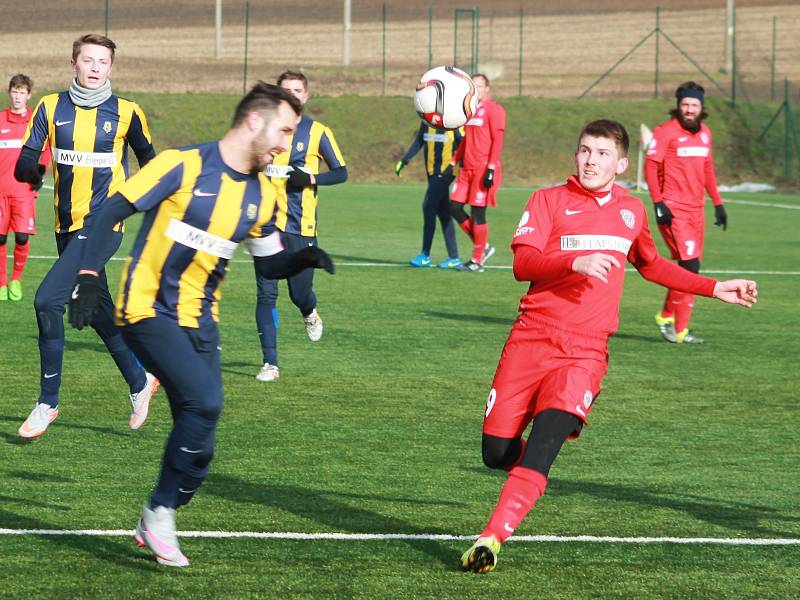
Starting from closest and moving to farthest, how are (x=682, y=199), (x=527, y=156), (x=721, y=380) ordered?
(x=721, y=380), (x=682, y=199), (x=527, y=156)

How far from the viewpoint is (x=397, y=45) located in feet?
237

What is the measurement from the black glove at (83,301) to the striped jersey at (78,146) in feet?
9.57

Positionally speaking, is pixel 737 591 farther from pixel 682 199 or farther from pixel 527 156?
pixel 527 156

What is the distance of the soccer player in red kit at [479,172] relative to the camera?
16.6m

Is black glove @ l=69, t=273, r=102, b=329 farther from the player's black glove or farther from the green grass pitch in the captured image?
the player's black glove

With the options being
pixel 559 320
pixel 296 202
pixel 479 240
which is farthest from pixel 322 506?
pixel 479 240

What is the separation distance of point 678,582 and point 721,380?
4.85 meters

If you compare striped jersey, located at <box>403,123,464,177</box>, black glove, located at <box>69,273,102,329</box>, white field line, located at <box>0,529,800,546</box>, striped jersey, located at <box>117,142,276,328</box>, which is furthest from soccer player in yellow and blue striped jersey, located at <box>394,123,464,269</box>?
black glove, located at <box>69,273,102,329</box>

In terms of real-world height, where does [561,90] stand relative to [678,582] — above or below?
above

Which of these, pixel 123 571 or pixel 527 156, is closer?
pixel 123 571

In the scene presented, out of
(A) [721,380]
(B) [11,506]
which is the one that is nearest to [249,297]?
(A) [721,380]

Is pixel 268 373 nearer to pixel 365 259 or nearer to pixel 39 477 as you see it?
pixel 39 477

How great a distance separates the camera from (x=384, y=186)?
34969mm

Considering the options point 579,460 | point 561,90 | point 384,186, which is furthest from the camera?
point 561,90
